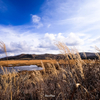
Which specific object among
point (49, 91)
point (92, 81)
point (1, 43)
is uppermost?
point (1, 43)

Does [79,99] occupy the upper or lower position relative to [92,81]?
lower

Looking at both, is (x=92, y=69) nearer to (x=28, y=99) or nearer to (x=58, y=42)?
(x=58, y=42)

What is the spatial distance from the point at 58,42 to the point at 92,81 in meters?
1.60

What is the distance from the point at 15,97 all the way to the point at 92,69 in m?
2.71

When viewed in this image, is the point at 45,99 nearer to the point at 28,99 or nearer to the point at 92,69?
the point at 28,99

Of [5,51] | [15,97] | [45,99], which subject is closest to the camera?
[5,51]

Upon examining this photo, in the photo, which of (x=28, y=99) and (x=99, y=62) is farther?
(x=99, y=62)

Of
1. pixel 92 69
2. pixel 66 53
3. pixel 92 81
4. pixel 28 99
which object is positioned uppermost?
pixel 66 53

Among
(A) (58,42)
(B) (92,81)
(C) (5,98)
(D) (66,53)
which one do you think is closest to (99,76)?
(B) (92,81)

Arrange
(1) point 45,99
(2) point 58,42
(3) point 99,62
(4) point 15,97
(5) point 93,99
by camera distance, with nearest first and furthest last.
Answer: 1. (5) point 93,99
2. (1) point 45,99
3. (2) point 58,42
4. (4) point 15,97
5. (3) point 99,62

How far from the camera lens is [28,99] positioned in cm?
310

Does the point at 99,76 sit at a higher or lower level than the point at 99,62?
lower

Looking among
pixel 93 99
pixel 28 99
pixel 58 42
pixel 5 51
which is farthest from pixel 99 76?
pixel 5 51

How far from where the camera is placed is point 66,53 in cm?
282
